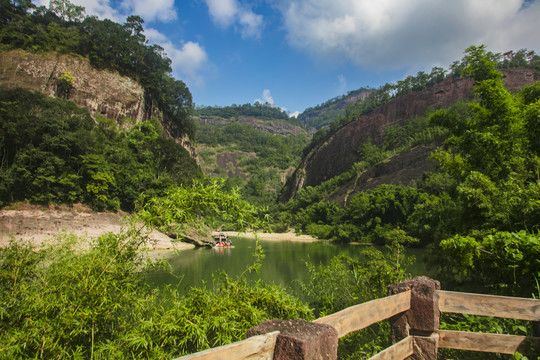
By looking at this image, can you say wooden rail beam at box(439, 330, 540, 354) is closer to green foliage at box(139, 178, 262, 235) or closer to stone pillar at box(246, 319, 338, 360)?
stone pillar at box(246, 319, 338, 360)

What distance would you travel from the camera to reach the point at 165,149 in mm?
37125

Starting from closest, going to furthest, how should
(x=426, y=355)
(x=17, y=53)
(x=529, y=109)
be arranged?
(x=426, y=355) → (x=529, y=109) → (x=17, y=53)

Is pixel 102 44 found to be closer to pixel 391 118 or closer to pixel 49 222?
pixel 49 222

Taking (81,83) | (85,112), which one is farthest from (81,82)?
(85,112)

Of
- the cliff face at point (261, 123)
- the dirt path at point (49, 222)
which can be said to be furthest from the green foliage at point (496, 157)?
the cliff face at point (261, 123)

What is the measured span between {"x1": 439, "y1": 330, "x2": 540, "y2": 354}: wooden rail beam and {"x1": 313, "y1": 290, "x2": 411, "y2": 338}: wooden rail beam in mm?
538

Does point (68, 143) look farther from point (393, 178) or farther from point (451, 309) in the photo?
point (393, 178)

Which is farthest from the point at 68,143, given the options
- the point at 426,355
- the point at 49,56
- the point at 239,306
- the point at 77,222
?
the point at 426,355

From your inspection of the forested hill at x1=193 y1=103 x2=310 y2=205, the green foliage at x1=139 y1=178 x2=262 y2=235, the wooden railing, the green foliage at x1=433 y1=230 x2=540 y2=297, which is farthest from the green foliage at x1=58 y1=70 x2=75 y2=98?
the forested hill at x1=193 y1=103 x2=310 y2=205

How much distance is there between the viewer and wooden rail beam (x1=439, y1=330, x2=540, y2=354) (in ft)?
A: 8.50

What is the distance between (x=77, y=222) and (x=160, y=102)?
1139 inches

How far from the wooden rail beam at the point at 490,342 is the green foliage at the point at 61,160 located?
70.2 ft

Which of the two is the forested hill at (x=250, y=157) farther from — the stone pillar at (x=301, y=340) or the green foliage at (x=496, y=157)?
the stone pillar at (x=301, y=340)

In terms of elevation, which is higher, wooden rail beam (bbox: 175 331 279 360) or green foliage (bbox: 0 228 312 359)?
wooden rail beam (bbox: 175 331 279 360)
